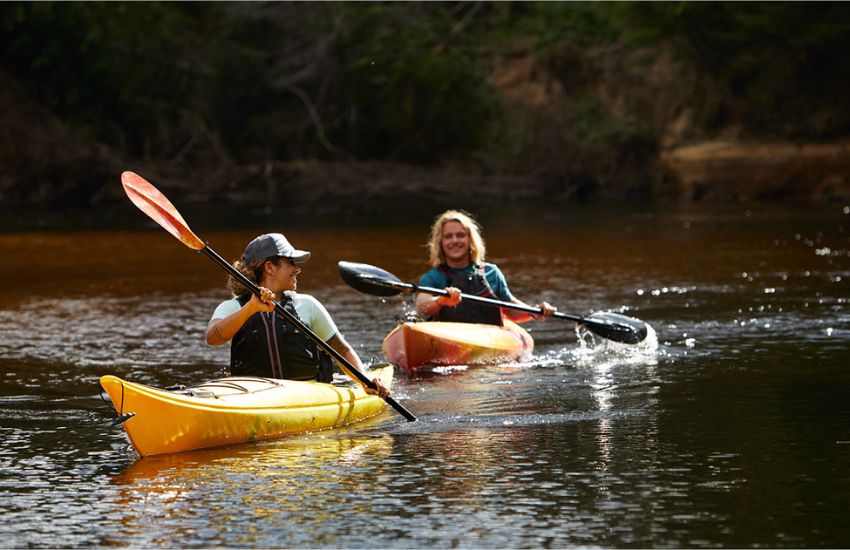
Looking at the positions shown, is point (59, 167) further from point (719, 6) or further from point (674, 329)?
point (674, 329)

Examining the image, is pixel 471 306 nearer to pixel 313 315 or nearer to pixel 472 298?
pixel 472 298

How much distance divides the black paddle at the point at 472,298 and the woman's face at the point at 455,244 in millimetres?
203

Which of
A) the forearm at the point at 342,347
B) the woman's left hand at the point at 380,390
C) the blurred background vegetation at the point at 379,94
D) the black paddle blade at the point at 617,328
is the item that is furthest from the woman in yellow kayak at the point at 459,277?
the blurred background vegetation at the point at 379,94

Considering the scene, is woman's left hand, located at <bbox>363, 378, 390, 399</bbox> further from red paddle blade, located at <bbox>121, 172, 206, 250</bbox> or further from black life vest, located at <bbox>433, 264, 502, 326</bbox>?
black life vest, located at <bbox>433, 264, 502, 326</bbox>

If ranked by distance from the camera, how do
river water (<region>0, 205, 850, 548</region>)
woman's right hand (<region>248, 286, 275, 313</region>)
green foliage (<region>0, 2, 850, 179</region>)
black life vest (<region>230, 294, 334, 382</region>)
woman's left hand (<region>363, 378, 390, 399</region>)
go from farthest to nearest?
green foliage (<region>0, 2, 850, 179</region>) → woman's left hand (<region>363, 378, 390, 399</region>) → black life vest (<region>230, 294, 334, 382</region>) → woman's right hand (<region>248, 286, 275, 313</region>) → river water (<region>0, 205, 850, 548</region>)

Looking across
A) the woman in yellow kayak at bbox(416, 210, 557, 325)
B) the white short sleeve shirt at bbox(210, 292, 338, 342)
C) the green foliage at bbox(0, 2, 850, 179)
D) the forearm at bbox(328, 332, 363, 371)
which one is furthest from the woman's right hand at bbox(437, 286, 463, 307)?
the green foliage at bbox(0, 2, 850, 179)

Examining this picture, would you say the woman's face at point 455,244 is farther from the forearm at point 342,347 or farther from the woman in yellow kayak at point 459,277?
the forearm at point 342,347

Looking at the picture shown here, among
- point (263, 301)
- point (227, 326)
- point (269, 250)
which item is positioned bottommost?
point (227, 326)

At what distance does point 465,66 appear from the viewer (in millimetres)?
33344

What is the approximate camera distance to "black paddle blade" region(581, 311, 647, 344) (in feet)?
32.6

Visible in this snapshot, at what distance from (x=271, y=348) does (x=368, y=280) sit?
8.58 feet

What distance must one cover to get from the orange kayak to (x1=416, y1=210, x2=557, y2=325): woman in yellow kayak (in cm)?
18

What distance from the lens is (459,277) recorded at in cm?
945

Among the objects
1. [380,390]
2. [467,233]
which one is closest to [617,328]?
Result: [467,233]
